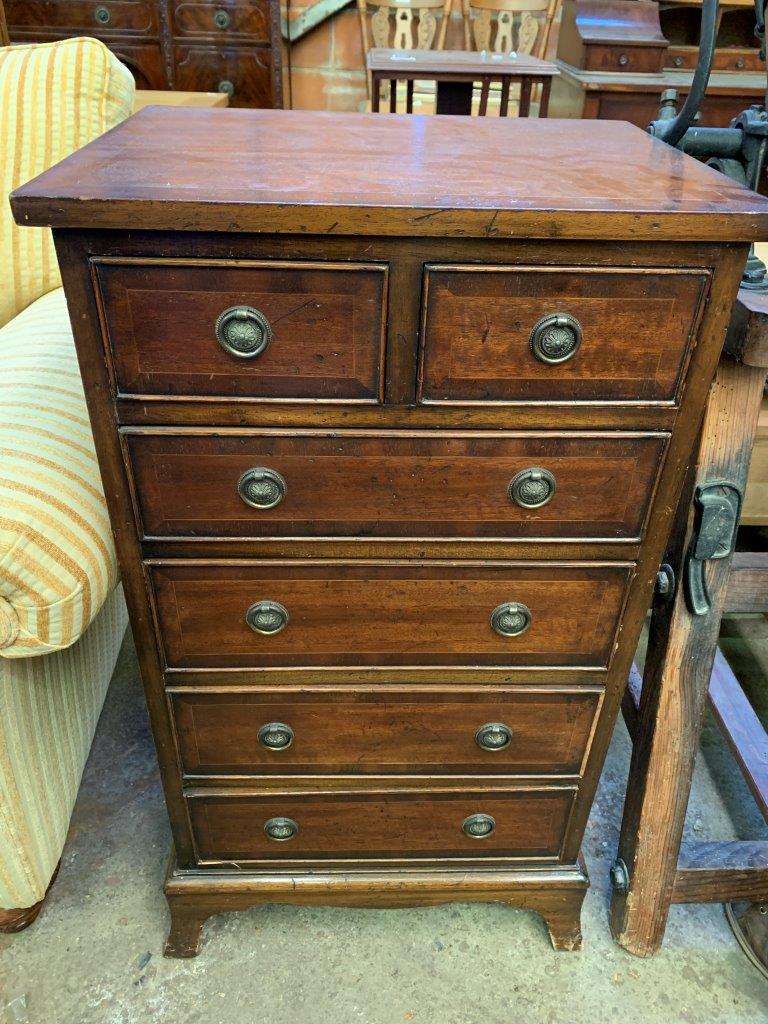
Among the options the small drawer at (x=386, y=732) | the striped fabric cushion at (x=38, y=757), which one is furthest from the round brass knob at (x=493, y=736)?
the striped fabric cushion at (x=38, y=757)

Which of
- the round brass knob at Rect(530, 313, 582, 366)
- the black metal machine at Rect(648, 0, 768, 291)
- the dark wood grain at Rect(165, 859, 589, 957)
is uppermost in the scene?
the black metal machine at Rect(648, 0, 768, 291)

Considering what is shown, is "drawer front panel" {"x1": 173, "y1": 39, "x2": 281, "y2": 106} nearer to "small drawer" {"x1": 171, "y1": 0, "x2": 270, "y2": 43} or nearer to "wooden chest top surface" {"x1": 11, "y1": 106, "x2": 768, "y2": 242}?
"small drawer" {"x1": 171, "y1": 0, "x2": 270, "y2": 43}

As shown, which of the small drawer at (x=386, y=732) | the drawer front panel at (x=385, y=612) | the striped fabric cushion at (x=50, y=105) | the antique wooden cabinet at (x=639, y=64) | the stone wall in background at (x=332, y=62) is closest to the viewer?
the drawer front panel at (x=385, y=612)

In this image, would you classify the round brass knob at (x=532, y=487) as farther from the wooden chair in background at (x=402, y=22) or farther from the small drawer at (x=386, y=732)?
the wooden chair in background at (x=402, y=22)

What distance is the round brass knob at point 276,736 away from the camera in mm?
1233

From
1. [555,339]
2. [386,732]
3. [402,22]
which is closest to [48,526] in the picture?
[386,732]

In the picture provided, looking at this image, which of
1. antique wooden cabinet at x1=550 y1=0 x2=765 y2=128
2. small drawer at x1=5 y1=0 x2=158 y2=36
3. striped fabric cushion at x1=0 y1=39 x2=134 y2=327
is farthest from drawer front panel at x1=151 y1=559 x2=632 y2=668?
small drawer at x1=5 y1=0 x2=158 y2=36

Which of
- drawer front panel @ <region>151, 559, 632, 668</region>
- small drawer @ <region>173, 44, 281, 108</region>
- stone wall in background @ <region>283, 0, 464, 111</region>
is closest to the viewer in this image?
drawer front panel @ <region>151, 559, 632, 668</region>

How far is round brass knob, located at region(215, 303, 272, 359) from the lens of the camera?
88 centimetres

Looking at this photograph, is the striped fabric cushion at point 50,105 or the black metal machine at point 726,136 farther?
the striped fabric cushion at point 50,105

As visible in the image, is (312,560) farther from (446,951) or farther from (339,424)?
(446,951)

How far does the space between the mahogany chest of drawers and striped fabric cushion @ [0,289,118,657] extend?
8 centimetres

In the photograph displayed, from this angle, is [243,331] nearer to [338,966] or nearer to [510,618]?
[510,618]

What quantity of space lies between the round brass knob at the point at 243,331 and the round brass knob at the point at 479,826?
0.86 m
